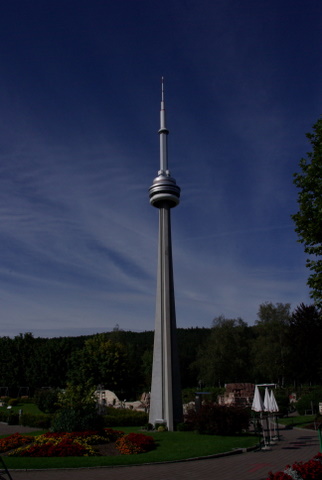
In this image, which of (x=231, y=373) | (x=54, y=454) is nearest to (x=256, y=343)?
(x=231, y=373)

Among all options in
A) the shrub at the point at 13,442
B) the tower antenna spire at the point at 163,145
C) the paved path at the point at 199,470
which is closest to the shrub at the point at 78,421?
the shrub at the point at 13,442

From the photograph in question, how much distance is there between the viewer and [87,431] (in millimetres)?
18453

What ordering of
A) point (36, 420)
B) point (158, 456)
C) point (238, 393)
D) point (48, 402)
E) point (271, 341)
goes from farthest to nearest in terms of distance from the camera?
point (271, 341) < point (238, 393) < point (48, 402) < point (36, 420) < point (158, 456)

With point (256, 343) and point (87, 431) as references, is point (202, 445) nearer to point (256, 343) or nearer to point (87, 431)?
point (87, 431)

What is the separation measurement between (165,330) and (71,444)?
13.3 meters

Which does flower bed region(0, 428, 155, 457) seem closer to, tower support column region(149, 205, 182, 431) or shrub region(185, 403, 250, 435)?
shrub region(185, 403, 250, 435)

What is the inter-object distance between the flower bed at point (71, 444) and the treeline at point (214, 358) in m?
30.7

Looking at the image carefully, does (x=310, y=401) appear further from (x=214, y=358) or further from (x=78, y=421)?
(x=214, y=358)

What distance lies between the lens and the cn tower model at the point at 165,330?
2744cm

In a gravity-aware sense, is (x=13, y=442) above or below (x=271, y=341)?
below

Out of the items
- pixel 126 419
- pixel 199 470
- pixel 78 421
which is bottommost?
pixel 126 419

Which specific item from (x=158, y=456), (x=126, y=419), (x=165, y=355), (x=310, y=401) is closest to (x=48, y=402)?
(x=126, y=419)

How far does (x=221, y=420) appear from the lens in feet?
70.7

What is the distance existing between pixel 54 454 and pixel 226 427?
10.1 metres
